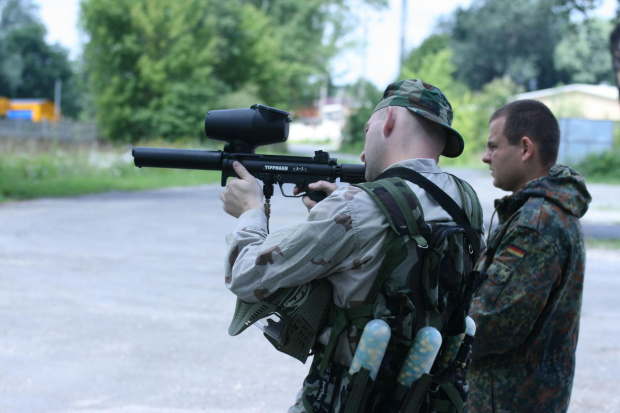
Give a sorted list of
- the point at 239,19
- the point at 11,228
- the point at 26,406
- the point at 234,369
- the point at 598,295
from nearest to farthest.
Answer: the point at 26,406 < the point at 234,369 < the point at 598,295 < the point at 11,228 < the point at 239,19

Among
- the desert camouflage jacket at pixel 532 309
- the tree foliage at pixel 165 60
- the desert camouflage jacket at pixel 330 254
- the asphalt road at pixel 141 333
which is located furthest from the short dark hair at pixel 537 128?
the tree foliage at pixel 165 60

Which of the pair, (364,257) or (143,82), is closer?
(364,257)

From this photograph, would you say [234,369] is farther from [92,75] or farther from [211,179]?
[92,75]

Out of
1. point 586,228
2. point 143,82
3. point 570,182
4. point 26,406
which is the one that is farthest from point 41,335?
point 143,82

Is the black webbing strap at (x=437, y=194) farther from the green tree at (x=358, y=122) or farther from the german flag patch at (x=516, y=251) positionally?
the green tree at (x=358, y=122)

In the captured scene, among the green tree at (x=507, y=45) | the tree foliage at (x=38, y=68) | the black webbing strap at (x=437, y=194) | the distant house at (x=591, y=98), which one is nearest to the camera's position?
the black webbing strap at (x=437, y=194)

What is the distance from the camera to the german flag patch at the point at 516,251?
99.2 inches

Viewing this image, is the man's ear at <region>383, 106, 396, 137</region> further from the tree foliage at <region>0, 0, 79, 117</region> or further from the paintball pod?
the tree foliage at <region>0, 0, 79, 117</region>

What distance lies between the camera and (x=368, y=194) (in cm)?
189

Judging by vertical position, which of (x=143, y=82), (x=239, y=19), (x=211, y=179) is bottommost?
(x=211, y=179)

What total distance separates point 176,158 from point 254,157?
269 mm

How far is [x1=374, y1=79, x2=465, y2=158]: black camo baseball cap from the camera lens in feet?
6.64

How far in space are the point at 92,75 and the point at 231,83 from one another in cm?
930

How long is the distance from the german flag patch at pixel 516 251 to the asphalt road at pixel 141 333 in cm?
265
